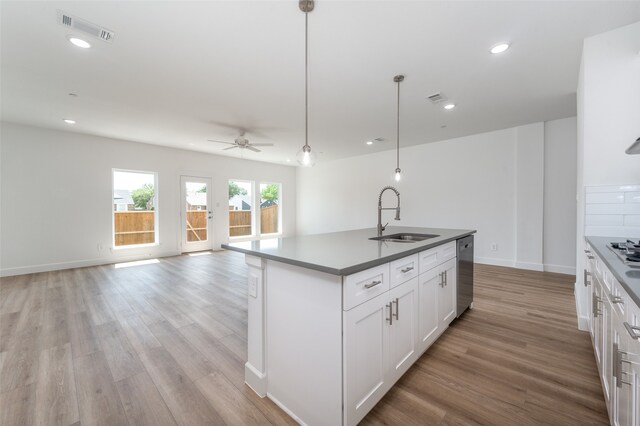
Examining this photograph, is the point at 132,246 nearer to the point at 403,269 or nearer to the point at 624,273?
the point at 403,269

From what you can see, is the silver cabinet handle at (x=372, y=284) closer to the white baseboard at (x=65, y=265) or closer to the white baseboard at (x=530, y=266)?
the white baseboard at (x=530, y=266)

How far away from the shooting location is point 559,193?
14.7 ft

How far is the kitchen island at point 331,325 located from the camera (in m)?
1.29

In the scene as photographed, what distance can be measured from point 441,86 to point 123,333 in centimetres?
434

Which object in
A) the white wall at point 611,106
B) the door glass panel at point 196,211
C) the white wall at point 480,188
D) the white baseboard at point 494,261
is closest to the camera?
the white wall at point 611,106

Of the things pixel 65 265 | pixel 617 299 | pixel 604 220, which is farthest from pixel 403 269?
pixel 65 265

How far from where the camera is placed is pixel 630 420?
0.96 meters

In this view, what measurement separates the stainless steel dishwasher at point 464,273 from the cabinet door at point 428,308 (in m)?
0.56

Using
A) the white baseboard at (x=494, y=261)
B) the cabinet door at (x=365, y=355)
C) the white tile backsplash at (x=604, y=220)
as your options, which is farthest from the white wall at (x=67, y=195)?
the white tile backsplash at (x=604, y=220)

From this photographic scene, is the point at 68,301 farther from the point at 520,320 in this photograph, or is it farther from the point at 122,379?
the point at 520,320

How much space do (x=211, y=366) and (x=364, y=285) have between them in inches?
57.3

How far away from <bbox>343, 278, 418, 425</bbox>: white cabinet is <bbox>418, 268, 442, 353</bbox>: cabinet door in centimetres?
9

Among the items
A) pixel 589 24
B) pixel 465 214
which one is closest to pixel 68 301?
pixel 589 24

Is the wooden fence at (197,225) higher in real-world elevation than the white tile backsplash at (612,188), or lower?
lower
